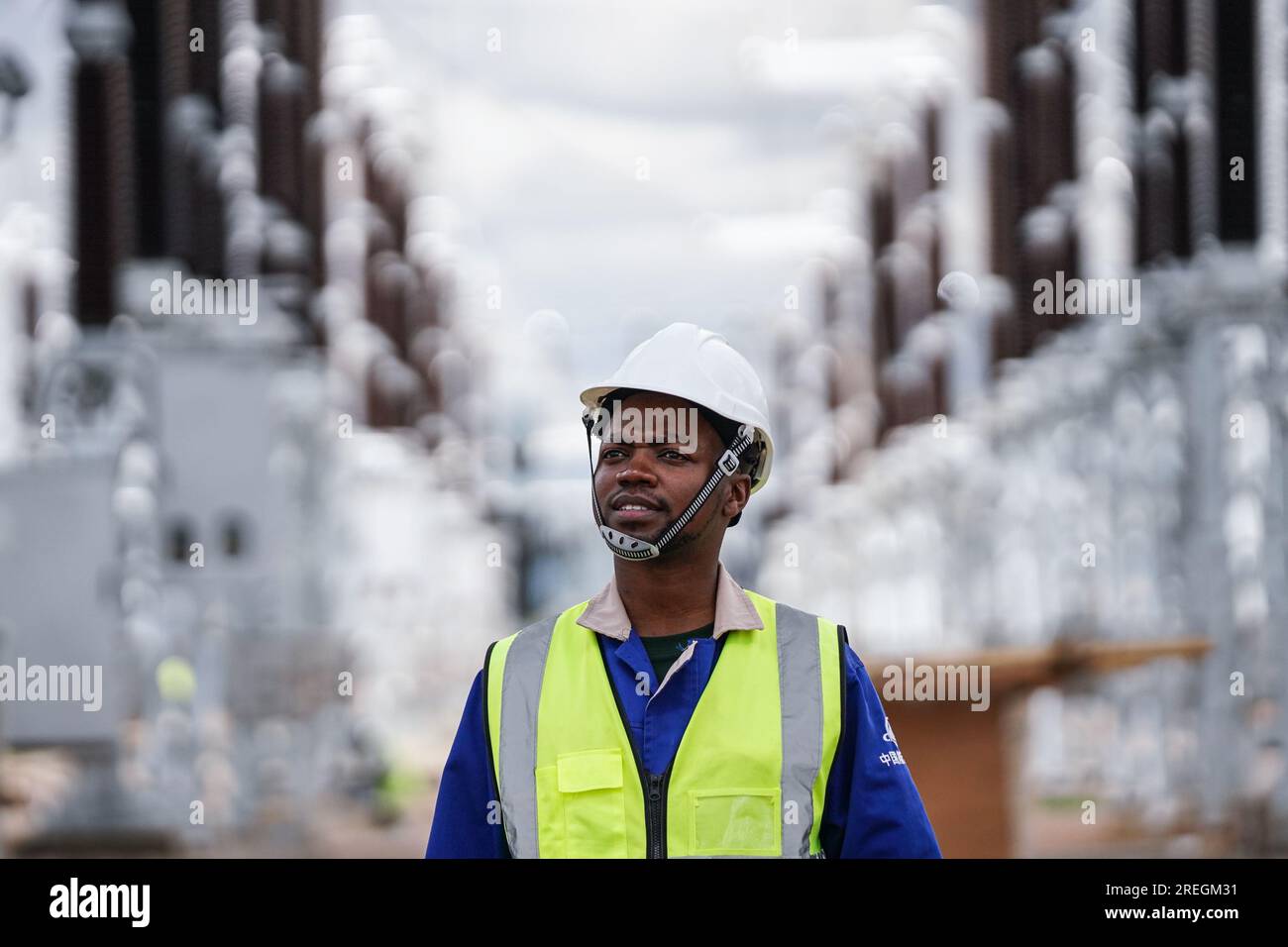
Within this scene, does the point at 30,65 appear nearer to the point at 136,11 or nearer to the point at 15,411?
the point at 136,11

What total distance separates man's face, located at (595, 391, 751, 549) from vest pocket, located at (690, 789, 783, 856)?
49 centimetres

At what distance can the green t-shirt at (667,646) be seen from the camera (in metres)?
3.12

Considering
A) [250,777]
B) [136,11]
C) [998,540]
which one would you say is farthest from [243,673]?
[998,540]

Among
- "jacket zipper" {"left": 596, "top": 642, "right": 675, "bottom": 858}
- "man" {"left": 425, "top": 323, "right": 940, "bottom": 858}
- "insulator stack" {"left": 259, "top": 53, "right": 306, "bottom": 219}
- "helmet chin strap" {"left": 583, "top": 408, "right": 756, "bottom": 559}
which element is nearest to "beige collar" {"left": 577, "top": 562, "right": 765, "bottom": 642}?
"man" {"left": 425, "top": 323, "right": 940, "bottom": 858}

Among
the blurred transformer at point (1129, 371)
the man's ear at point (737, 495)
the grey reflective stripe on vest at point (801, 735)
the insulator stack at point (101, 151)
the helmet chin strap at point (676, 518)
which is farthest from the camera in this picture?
the blurred transformer at point (1129, 371)

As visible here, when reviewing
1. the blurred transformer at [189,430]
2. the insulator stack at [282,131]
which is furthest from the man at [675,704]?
the insulator stack at [282,131]

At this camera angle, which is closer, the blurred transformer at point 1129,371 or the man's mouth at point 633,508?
the man's mouth at point 633,508

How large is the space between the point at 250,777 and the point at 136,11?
653 centimetres

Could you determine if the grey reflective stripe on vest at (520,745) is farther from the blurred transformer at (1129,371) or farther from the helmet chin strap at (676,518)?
the blurred transformer at (1129,371)

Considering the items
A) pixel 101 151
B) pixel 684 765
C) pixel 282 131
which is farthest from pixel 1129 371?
pixel 684 765

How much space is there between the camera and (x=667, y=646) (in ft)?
10.3

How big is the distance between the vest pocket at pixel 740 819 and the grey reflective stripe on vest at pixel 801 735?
2 cm

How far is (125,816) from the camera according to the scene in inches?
485

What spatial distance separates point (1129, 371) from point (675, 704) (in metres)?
12.9
